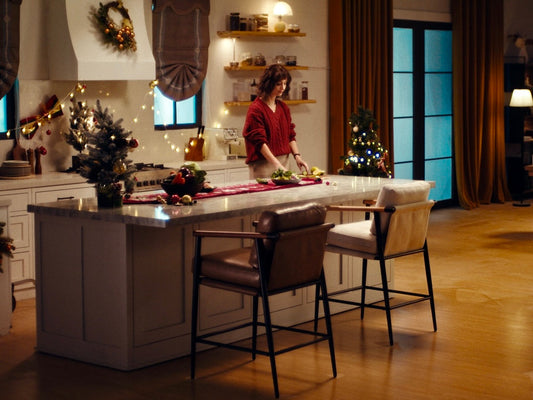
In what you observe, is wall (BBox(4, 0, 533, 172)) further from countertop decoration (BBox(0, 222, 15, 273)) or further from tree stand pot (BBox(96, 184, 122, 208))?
tree stand pot (BBox(96, 184, 122, 208))

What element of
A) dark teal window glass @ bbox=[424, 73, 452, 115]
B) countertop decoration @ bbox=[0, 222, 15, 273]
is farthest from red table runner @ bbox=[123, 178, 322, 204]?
dark teal window glass @ bbox=[424, 73, 452, 115]

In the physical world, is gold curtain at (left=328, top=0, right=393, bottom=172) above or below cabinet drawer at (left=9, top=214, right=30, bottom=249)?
above

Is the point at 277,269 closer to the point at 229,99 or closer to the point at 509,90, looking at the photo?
the point at 229,99

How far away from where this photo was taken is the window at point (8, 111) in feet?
23.4

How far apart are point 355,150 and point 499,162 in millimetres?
5033

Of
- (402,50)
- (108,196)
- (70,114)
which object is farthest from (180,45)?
(402,50)

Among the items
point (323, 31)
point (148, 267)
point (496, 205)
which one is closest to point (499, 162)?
point (496, 205)

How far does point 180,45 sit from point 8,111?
1.65m

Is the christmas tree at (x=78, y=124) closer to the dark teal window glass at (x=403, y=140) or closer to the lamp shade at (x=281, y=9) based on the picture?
the lamp shade at (x=281, y=9)

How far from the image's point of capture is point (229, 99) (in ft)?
28.3

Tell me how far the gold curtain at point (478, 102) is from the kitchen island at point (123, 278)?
248 inches

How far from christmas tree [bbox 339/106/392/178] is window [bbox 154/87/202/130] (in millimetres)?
1721

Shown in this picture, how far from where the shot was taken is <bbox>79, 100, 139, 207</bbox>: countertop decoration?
16.2ft

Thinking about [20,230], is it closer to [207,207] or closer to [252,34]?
[207,207]
